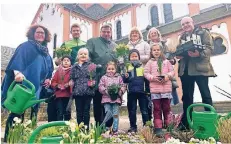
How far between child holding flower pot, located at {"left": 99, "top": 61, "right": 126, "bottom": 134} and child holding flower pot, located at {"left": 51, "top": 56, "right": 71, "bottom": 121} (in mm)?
442

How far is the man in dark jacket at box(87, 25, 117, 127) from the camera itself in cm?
295

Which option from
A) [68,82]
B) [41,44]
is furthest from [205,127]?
[41,44]

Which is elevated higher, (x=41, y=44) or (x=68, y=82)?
(x=41, y=44)

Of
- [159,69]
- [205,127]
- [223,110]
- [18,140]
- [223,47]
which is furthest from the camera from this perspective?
[223,47]

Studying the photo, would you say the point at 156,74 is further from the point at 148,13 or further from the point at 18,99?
the point at 148,13

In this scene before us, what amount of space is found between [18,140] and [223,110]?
2732mm

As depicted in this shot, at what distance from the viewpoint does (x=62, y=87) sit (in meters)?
2.86

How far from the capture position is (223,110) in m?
3.30

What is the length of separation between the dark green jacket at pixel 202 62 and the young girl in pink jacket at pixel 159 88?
277 mm

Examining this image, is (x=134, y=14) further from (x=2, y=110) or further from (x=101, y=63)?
(x=2, y=110)

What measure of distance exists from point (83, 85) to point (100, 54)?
1.86 ft

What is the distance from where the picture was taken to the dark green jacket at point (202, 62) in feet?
9.52

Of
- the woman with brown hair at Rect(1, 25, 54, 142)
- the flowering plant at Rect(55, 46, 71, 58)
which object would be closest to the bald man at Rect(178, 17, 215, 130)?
the flowering plant at Rect(55, 46, 71, 58)

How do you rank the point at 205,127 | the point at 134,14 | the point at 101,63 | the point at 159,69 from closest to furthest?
1. the point at 205,127
2. the point at 159,69
3. the point at 101,63
4. the point at 134,14
